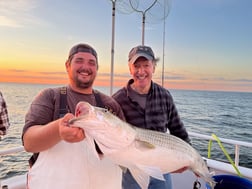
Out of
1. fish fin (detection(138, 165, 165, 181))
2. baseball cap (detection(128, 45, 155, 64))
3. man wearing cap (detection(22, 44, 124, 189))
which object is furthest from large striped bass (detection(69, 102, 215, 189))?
baseball cap (detection(128, 45, 155, 64))

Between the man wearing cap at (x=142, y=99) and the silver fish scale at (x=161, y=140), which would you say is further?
the man wearing cap at (x=142, y=99)

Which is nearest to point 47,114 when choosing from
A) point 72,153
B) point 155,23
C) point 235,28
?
point 72,153

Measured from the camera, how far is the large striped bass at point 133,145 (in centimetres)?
138

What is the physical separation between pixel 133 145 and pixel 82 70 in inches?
32.4

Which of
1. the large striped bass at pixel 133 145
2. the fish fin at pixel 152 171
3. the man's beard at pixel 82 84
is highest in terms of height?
the man's beard at pixel 82 84

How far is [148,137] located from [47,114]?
764 millimetres

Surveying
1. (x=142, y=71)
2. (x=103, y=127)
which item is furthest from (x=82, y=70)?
(x=103, y=127)

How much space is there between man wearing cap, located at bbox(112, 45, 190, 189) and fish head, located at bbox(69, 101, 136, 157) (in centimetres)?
87

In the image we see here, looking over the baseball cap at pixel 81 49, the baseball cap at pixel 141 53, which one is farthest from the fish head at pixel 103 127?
the baseball cap at pixel 141 53

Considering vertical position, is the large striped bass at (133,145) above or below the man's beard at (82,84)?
below

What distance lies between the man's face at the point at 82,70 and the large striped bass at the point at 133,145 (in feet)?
1.94

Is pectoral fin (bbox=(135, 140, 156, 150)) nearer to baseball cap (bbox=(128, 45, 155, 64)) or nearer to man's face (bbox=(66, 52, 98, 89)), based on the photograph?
man's face (bbox=(66, 52, 98, 89))

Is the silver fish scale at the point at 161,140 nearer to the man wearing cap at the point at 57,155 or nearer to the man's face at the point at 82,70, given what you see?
the man wearing cap at the point at 57,155

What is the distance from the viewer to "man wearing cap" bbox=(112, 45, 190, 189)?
8.21ft
